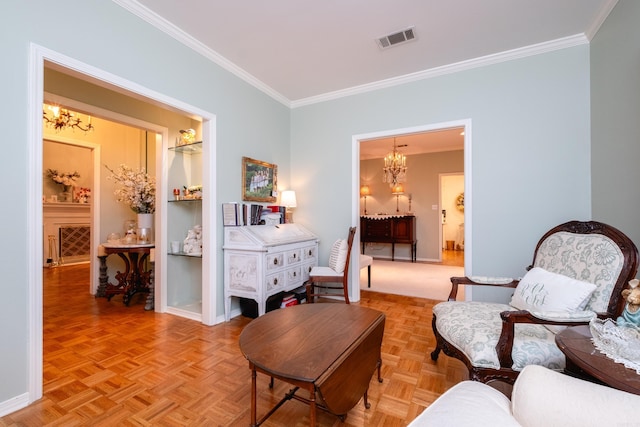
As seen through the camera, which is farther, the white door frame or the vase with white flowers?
the vase with white flowers

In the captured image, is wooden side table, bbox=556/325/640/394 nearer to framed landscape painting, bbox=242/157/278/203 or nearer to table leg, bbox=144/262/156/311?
framed landscape painting, bbox=242/157/278/203

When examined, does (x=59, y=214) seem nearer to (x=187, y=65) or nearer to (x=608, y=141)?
(x=187, y=65)

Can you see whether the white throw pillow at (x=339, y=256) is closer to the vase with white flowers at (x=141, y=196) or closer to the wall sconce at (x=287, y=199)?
the wall sconce at (x=287, y=199)

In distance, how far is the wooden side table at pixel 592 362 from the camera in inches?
35.9

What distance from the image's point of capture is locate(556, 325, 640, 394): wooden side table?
0.91 metres

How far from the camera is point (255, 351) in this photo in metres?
1.34

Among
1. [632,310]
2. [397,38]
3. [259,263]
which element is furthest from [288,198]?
[632,310]

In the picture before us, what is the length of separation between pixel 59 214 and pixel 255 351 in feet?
23.1

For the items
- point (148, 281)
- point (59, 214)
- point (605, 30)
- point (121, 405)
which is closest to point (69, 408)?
point (121, 405)

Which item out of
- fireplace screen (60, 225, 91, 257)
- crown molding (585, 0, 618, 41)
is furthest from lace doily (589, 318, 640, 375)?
fireplace screen (60, 225, 91, 257)

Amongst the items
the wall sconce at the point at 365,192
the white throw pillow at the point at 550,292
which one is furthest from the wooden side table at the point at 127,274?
the wall sconce at the point at 365,192

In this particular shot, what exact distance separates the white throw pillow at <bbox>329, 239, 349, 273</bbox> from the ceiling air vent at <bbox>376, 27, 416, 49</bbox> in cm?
209

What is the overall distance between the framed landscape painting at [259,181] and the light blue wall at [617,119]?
3236 millimetres

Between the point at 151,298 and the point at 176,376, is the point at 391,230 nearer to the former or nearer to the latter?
the point at 151,298
